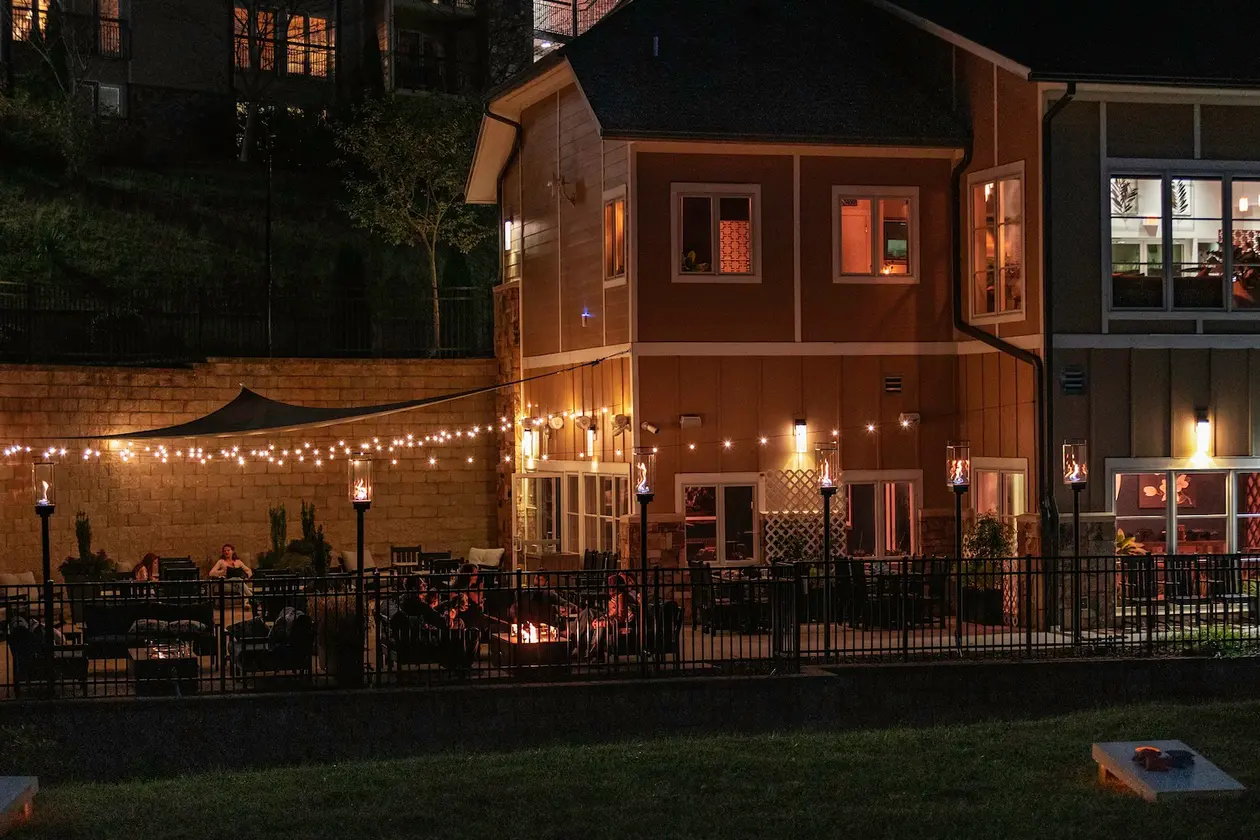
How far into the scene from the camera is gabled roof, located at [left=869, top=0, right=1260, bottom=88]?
18.5 meters

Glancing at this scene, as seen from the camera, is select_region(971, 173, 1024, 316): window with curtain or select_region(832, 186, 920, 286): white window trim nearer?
select_region(971, 173, 1024, 316): window with curtain

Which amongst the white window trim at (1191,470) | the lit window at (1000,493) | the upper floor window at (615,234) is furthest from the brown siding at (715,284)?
the white window trim at (1191,470)

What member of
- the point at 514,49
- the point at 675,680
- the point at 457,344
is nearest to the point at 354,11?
the point at 514,49

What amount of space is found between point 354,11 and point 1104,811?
37.1 metres

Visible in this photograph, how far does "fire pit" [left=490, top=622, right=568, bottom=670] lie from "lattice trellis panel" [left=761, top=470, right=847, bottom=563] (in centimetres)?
566

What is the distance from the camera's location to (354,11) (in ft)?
141

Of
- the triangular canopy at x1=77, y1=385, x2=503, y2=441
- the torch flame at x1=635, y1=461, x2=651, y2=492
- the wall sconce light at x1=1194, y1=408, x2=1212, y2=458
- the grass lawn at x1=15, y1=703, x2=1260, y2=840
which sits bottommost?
the grass lawn at x1=15, y1=703, x2=1260, y2=840

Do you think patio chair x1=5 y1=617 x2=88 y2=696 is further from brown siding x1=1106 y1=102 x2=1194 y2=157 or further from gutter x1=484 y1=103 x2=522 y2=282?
brown siding x1=1106 y1=102 x2=1194 y2=157

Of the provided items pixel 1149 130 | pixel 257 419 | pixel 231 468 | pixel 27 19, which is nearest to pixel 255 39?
pixel 27 19

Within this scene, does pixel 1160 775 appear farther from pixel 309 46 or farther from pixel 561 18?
pixel 561 18

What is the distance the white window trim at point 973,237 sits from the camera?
1919cm

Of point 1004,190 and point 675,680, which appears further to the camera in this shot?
point 1004,190

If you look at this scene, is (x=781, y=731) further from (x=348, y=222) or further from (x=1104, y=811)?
(x=348, y=222)

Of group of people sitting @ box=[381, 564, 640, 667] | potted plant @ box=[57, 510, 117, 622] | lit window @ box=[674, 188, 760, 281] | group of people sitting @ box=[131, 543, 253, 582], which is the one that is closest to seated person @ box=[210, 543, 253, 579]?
group of people sitting @ box=[131, 543, 253, 582]
